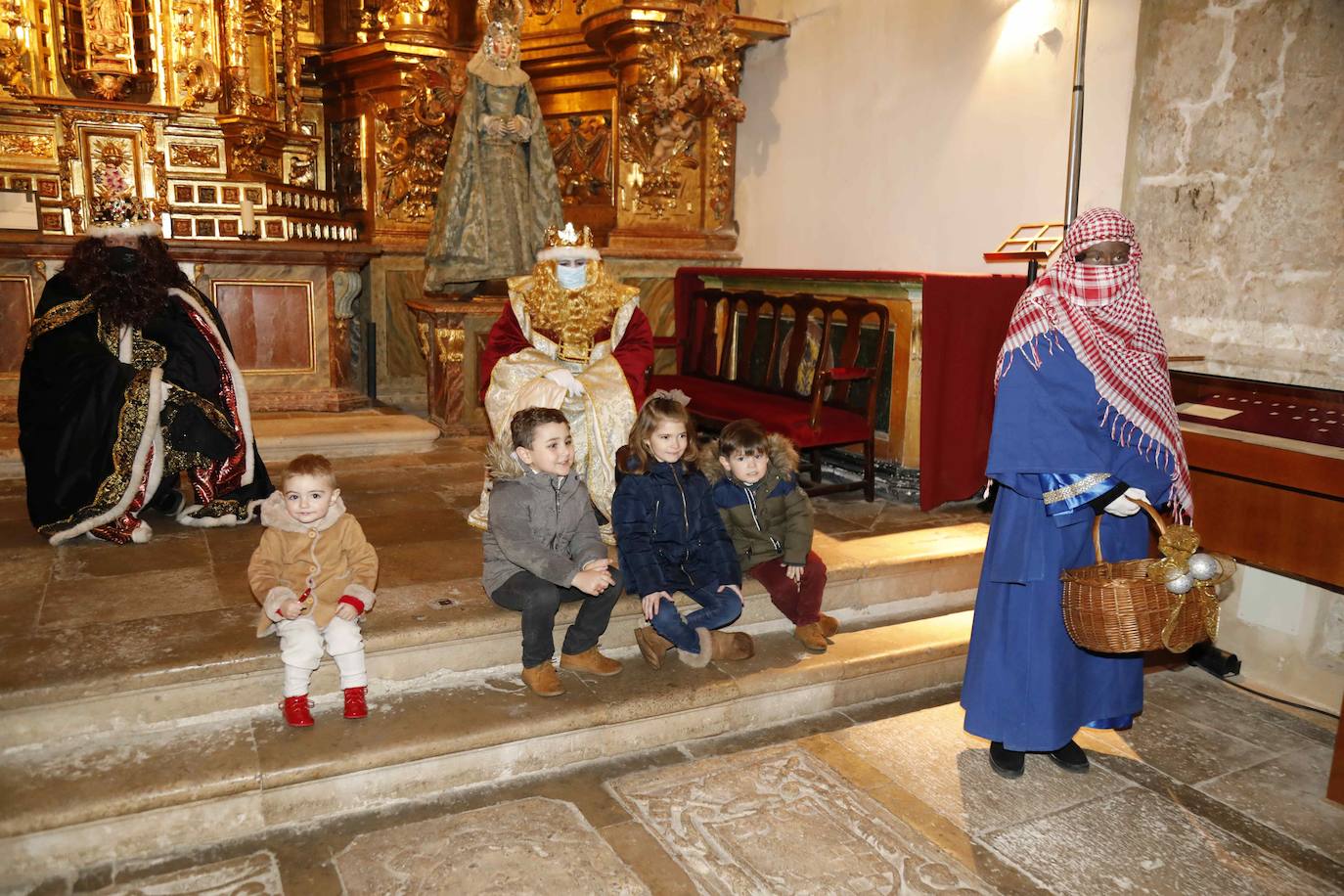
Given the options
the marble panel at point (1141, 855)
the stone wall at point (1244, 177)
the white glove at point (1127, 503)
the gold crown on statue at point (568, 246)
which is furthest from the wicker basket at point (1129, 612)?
the gold crown on statue at point (568, 246)

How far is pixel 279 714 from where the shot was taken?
338cm

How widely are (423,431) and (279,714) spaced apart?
3.78 meters

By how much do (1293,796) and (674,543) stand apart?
2.38 meters

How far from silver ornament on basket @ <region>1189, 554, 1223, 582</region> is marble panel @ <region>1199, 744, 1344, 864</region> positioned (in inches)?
39.9

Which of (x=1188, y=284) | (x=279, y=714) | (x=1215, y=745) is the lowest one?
(x=1215, y=745)

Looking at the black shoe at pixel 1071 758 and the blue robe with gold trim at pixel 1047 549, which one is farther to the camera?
the black shoe at pixel 1071 758

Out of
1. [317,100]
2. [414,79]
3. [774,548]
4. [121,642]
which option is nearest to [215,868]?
[121,642]

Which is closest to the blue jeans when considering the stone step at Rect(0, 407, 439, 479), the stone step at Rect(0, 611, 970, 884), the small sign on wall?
the stone step at Rect(0, 611, 970, 884)

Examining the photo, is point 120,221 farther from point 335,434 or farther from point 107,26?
point 107,26

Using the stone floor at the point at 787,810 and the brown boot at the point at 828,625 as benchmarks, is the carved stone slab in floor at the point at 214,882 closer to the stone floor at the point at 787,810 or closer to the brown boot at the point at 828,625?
the stone floor at the point at 787,810

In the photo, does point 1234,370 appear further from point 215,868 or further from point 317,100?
point 317,100

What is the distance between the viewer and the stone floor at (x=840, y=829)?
9.21 ft

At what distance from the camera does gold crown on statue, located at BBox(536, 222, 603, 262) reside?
4.70 metres

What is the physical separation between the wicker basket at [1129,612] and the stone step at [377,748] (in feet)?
4.20
